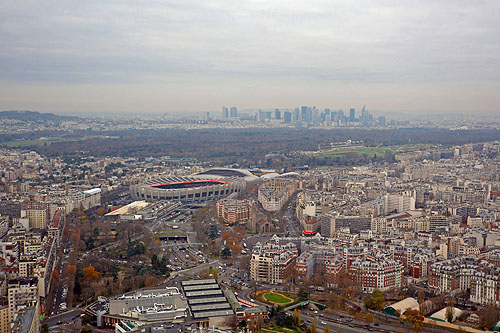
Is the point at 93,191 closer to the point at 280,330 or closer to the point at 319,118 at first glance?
the point at 280,330

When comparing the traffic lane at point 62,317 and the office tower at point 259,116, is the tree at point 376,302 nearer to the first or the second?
the traffic lane at point 62,317

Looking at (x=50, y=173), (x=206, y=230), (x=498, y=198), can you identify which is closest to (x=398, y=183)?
(x=498, y=198)

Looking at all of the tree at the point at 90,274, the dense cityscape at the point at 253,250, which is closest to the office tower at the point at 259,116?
the dense cityscape at the point at 253,250

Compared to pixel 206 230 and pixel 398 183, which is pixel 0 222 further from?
pixel 398 183

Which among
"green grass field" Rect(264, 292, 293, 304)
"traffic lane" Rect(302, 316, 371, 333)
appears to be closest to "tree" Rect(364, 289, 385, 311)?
"traffic lane" Rect(302, 316, 371, 333)

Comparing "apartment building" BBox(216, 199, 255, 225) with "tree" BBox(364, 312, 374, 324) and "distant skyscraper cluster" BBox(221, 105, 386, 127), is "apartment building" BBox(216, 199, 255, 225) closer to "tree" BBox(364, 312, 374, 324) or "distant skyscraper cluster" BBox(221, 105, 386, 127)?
"tree" BBox(364, 312, 374, 324)

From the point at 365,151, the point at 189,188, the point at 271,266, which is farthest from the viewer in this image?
the point at 365,151

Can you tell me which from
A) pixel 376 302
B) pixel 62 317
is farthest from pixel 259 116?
pixel 62 317
